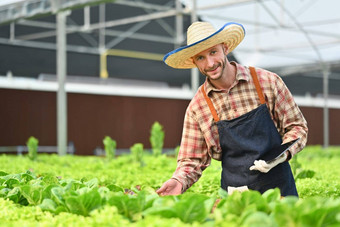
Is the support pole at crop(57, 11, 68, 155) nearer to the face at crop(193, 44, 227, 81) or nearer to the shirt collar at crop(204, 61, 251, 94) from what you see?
the shirt collar at crop(204, 61, 251, 94)

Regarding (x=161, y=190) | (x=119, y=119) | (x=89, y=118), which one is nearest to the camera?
(x=161, y=190)

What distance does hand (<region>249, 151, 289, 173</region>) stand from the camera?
2879 mm

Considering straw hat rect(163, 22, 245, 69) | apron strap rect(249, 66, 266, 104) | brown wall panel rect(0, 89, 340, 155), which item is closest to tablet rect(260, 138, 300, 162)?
apron strap rect(249, 66, 266, 104)

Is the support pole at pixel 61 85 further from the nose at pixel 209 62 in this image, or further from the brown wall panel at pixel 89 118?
the nose at pixel 209 62

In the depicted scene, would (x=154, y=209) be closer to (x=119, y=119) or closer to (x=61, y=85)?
(x=61, y=85)

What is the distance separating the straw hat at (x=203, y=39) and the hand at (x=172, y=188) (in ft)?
2.81

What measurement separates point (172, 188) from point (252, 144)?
617 millimetres

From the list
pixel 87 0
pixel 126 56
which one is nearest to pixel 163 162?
pixel 87 0

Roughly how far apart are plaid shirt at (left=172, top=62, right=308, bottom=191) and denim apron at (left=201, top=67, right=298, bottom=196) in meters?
0.06

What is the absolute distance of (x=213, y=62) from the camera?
2.97 m

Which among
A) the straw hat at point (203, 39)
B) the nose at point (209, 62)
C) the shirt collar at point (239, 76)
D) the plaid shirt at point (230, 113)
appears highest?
the straw hat at point (203, 39)

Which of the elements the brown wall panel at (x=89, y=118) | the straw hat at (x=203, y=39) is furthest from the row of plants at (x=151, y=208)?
the brown wall panel at (x=89, y=118)

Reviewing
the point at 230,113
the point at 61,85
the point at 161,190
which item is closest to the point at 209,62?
the point at 230,113

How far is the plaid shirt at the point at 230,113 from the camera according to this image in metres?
3.12
